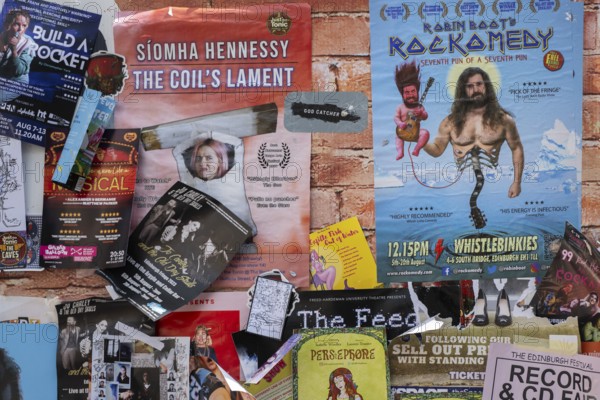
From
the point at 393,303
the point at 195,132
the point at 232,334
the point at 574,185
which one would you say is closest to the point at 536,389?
the point at 393,303

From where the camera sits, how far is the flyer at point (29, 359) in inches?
64.1

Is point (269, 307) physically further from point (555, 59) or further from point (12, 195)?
point (555, 59)

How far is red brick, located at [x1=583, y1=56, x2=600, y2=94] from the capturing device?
161cm

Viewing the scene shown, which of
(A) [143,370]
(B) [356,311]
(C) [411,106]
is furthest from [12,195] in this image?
(C) [411,106]

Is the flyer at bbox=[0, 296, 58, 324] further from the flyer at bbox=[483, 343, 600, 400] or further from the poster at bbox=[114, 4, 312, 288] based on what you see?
the flyer at bbox=[483, 343, 600, 400]

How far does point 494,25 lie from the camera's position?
1.61 meters

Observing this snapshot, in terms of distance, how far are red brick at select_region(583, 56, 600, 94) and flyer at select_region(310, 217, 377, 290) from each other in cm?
62

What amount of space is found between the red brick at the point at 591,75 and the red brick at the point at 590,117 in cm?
3

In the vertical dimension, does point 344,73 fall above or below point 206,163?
above

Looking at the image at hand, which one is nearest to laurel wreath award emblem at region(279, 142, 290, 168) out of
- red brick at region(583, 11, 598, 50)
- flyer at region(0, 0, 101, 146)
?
flyer at region(0, 0, 101, 146)

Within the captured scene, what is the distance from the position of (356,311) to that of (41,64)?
3.03ft

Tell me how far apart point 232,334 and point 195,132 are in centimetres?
48

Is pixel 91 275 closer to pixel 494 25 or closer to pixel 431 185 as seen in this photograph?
pixel 431 185

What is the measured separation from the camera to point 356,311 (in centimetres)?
161
